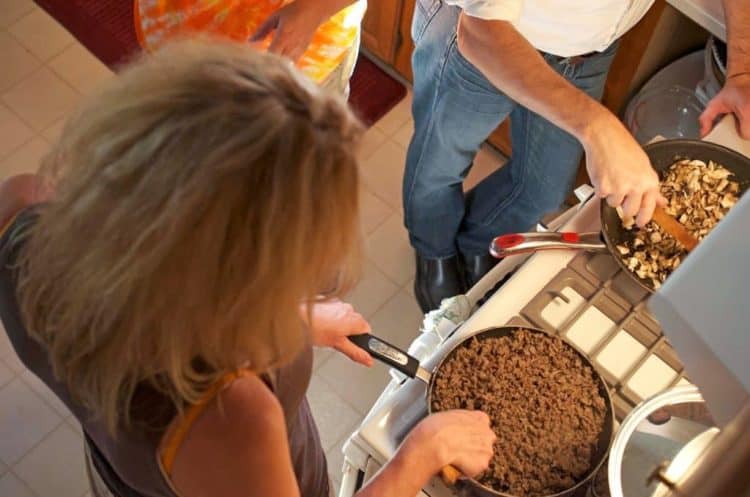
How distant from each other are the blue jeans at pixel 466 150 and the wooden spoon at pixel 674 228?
31cm

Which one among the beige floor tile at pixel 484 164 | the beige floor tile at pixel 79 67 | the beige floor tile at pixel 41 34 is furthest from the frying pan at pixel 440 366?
the beige floor tile at pixel 41 34

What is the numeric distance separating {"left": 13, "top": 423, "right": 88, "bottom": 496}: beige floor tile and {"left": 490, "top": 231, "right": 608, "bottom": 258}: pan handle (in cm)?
110

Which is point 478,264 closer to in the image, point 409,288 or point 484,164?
point 409,288

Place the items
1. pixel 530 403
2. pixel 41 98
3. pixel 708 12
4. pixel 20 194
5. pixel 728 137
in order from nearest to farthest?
pixel 20 194 < pixel 530 403 < pixel 728 137 < pixel 708 12 < pixel 41 98

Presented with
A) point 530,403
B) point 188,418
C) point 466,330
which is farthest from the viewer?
point 466,330

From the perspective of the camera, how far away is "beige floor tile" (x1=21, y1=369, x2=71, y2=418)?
1847 mm

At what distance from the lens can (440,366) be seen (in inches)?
38.8

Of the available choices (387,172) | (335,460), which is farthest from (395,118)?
(335,460)

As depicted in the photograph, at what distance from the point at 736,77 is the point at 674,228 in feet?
1.13

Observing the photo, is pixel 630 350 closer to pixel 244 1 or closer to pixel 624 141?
pixel 624 141

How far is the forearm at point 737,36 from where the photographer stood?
4.33 ft

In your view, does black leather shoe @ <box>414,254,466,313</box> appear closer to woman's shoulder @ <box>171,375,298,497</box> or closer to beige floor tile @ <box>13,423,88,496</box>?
beige floor tile @ <box>13,423,88,496</box>

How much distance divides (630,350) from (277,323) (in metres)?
0.52

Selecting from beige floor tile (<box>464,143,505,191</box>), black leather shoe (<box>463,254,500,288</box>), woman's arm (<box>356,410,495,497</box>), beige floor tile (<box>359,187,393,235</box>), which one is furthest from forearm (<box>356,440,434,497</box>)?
beige floor tile (<box>464,143,505,191</box>)
